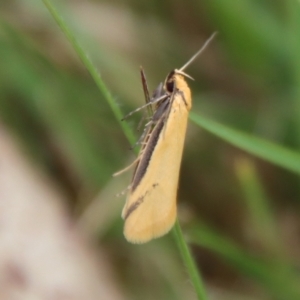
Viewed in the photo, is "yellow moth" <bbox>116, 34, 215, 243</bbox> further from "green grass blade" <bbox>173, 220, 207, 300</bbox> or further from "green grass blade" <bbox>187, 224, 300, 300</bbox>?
"green grass blade" <bbox>187, 224, 300, 300</bbox>

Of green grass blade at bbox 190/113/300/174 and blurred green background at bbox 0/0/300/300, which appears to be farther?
blurred green background at bbox 0/0/300/300

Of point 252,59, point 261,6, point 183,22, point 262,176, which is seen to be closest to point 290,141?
point 262,176

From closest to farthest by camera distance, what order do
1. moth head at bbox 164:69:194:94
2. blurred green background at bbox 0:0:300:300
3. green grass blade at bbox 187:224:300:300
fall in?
moth head at bbox 164:69:194:94 < green grass blade at bbox 187:224:300:300 < blurred green background at bbox 0:0:300:300

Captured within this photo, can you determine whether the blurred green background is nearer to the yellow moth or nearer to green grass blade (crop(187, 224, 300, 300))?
green grass blade (crop(187, 224, 300, 300))

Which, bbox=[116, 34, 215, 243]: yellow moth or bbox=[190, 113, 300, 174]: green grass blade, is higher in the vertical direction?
bbox=[190, 113, 300, 174]: green grass blade

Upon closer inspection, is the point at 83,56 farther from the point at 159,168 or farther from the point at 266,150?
the point at 266,150

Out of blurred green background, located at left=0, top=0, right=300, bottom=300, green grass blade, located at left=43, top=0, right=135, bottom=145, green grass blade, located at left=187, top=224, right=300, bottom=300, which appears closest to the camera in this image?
green grass blade, located at left=43, top=0, right=135, bottom=145

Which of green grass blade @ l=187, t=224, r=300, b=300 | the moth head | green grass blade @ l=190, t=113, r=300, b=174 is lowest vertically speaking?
green grass blade @ l=187, t=224, r=300, b=300

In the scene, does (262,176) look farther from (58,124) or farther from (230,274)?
(58,124)

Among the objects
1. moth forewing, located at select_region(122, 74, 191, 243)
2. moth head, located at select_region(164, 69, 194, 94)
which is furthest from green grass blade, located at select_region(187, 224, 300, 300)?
moth head, located at select_region(164, 69, 194, 94)
